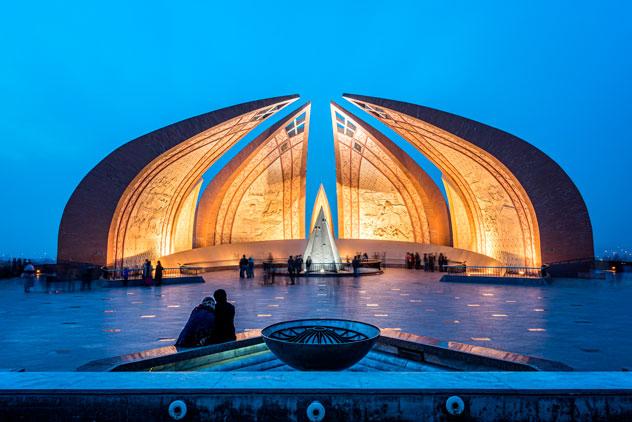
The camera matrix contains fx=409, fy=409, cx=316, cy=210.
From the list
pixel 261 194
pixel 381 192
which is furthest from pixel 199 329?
pixel 381 192

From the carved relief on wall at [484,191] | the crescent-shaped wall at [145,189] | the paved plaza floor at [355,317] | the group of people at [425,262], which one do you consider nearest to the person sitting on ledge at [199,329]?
the paved plaza floor at [355,317]

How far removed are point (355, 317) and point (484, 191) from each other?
1142 centimetres

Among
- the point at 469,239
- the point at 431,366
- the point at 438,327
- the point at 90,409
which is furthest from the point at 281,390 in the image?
the point at 469,239

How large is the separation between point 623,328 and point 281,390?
4906 millimetres

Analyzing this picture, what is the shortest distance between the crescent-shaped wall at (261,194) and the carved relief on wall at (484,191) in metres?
5.86

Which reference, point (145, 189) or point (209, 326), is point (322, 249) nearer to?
point (145, 189)

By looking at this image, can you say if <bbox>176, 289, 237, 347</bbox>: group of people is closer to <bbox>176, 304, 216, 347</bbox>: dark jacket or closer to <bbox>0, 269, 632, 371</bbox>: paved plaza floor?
<bbox>176, 304, 216, 347</bbox>: dark jacket

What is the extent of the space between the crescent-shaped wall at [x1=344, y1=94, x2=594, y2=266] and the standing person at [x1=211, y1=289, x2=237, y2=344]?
33.8ft

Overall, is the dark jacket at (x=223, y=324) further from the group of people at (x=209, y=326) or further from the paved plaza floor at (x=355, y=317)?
the paved plaza floor at (x=355, y=317)

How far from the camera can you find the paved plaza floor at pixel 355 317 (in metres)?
3.90

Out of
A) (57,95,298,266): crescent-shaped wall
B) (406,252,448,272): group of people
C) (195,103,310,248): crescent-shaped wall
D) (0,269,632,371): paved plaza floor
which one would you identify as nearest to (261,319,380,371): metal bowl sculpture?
(0,269,632,371): paved plaza floor

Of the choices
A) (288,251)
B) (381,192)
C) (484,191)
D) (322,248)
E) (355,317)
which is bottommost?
(355,317)

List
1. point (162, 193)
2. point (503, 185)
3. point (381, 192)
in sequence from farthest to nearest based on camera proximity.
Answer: point (381, 192), point (162, 193), point (503, 185)

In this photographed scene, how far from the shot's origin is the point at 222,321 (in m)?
3.56
